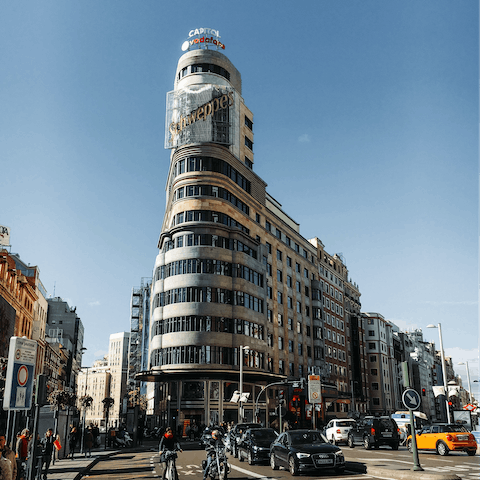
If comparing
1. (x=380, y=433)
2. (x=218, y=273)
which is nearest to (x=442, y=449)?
(x=380, y=433)

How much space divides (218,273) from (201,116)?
71.0 ft

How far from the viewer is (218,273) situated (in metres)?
55.5

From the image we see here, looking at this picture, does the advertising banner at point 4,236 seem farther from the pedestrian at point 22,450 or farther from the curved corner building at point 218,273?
the pedestrian at point 22,450

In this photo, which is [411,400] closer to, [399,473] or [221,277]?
[399,473]

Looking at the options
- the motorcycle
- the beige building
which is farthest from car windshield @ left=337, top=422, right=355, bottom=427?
the motorcycle

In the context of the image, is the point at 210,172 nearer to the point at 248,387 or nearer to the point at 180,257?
the point at 180,257

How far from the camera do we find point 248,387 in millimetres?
58000

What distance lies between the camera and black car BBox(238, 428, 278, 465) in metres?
22.0

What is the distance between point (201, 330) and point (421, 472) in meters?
39.1

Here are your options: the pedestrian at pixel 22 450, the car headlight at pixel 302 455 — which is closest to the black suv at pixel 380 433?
the car headlight at pixel 302 455

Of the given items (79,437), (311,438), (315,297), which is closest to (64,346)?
(315,297)

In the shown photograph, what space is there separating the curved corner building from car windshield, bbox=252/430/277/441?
21.7 metres

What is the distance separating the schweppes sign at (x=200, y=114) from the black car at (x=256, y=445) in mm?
47744

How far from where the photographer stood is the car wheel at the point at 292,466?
17.2 metres
